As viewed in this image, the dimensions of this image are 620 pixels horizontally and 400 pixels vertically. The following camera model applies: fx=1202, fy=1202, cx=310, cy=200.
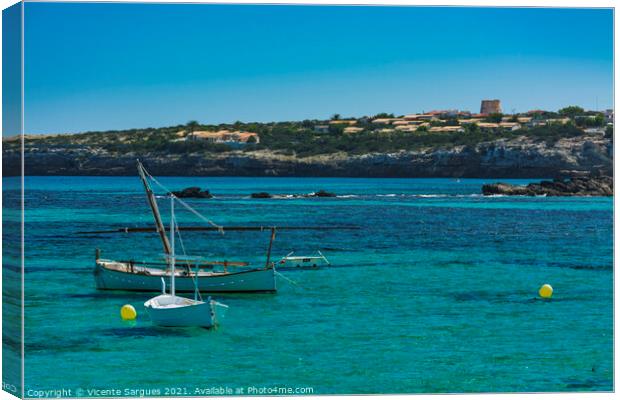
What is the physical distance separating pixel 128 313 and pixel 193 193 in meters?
6.29

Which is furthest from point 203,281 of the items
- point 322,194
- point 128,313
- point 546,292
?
point 322,194

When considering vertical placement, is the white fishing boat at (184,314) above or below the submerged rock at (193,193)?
below

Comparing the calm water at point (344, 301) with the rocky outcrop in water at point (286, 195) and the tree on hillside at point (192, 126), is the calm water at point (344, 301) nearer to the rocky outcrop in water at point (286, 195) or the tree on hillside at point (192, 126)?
the rocky outcrop in water at point (286, 195)

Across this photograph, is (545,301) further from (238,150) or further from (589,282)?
(238,150)

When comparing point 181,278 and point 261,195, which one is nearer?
point 181,278

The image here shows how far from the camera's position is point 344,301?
20.6m

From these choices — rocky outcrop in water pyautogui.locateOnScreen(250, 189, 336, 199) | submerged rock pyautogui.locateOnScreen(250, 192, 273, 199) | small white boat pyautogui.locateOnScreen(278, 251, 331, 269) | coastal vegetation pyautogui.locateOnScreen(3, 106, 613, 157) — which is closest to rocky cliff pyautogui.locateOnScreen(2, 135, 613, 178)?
coastal vegetation pyautogui.locateOnScreen(3, 106, 613, 157)

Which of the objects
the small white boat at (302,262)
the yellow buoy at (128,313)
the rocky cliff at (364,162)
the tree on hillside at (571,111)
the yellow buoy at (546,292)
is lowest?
the yellow buoy at (128,313)

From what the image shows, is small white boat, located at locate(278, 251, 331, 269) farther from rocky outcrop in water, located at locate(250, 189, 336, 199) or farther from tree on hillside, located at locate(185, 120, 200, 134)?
tree on hillside, located at locate(185, 120, 200, 134)

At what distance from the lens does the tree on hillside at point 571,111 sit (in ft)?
61.4

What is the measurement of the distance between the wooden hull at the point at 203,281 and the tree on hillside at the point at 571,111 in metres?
6.05

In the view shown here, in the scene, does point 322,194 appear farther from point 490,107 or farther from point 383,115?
point 490,107

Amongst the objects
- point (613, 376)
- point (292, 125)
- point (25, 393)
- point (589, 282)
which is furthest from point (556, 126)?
point (25, 393)

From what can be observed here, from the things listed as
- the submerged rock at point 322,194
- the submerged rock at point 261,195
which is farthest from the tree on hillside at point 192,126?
the submerged rock at point 261,195
